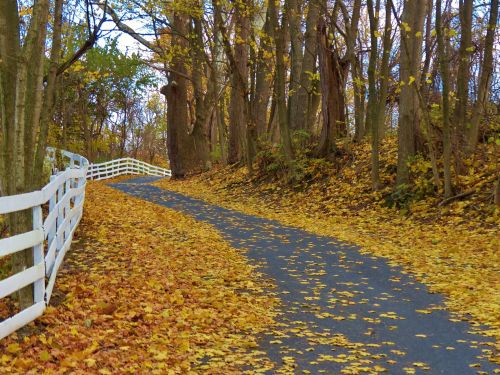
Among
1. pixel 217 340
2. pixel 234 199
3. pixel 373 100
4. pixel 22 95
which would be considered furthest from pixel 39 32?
pixel 234 199

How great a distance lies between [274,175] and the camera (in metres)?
19.2

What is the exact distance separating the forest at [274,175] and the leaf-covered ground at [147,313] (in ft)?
0.10

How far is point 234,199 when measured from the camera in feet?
58.8

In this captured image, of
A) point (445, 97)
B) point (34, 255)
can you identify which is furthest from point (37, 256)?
point (445, 97)

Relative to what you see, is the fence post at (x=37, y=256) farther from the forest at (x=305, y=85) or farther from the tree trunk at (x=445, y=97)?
the tree trunk at (x=445, y=97)

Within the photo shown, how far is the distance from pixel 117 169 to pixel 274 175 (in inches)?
711

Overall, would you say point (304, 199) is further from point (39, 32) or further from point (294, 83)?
point (39, 32)

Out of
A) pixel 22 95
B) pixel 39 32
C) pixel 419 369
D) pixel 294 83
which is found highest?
pixel 294 83

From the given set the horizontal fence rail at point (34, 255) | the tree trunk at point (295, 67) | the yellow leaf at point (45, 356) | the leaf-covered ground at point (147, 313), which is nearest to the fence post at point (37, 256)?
the horizontal fence rail at point (34, 255)

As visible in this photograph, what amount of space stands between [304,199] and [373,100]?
3.56 m

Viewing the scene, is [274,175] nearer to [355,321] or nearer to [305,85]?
[305,85]

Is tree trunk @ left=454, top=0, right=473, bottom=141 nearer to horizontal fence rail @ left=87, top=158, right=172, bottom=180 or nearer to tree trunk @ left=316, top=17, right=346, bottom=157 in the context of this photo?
tree trunk @ left=316, top=17, right=346, bottom=157

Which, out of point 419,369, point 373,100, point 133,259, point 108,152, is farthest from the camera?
point 108,152

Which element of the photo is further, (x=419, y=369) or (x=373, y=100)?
(x=373, y=100)
